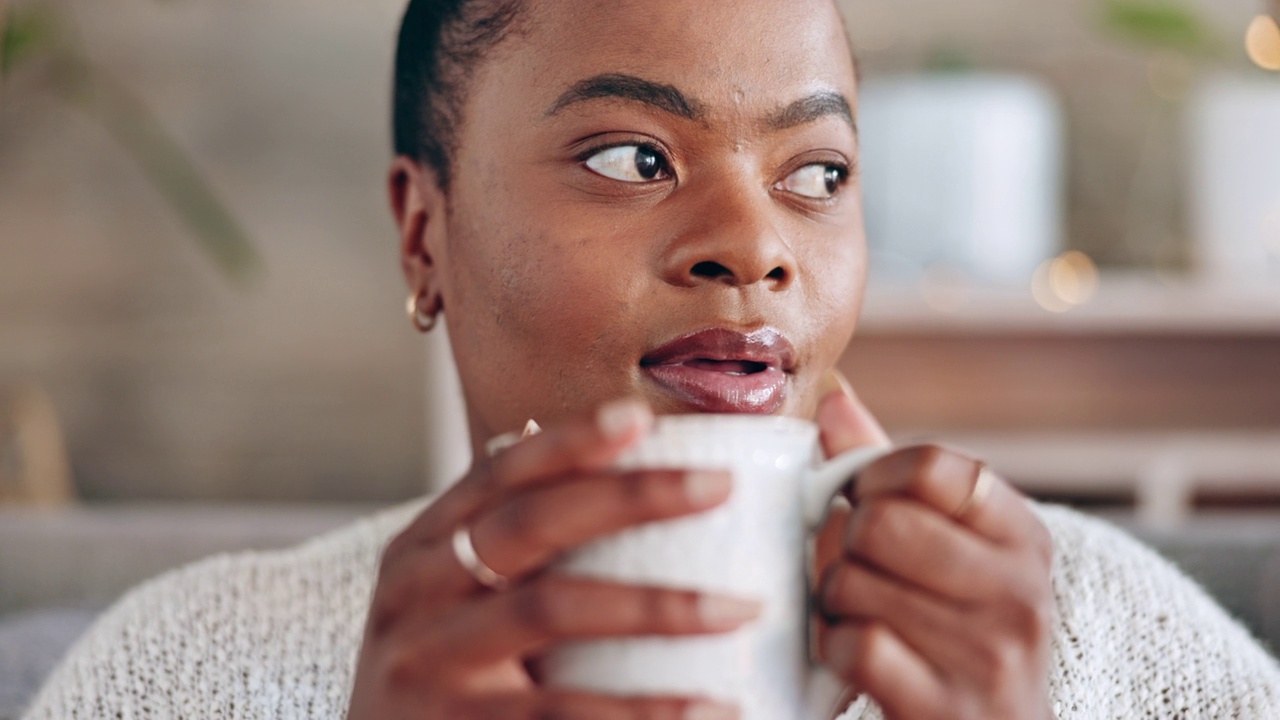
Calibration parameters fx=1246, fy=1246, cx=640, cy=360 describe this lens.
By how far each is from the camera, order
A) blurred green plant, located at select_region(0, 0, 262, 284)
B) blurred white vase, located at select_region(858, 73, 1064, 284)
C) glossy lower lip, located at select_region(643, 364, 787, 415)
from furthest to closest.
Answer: blurred green plant, located at select_region(0, 0, 262, 284)
blurred white vase, located at select_region(858, 73, 1064, 284)
glossy lower lip, located at select_region(643, 364, 787, 415)

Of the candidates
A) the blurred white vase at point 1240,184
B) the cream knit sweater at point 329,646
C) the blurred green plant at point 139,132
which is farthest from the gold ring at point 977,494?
the blurred green plant at point 139,132

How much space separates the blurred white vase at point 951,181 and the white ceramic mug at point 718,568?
1.63 metres

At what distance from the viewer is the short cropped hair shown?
2.88 ft

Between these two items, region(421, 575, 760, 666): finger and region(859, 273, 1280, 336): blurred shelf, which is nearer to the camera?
region(421, 575, 760, 666): finger

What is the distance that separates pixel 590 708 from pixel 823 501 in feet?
0.39

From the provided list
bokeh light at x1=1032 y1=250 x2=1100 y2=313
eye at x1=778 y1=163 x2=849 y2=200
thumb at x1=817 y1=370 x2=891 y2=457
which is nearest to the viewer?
thumb at x1=817 y1=370 x2=891 y2=457

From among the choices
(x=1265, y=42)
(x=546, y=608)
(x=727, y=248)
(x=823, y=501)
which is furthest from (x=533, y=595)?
(x=1265, y=42)

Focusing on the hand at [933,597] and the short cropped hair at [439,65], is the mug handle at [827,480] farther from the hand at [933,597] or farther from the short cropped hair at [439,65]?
the short cropped hair at [439,65]

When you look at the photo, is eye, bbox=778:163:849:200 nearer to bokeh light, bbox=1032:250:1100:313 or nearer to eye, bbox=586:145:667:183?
eye, bbox=586:145:667:183

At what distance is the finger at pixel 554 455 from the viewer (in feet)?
1.48

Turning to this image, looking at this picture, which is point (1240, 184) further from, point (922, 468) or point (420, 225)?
point (922, 468)

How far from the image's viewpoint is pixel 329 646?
93 centimetres

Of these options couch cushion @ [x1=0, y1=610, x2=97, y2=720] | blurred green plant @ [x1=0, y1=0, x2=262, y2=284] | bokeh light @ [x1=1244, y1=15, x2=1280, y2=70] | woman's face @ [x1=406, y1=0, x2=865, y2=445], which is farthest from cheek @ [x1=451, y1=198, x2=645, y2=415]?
bokeh light @ [x1=1244, y1=15, x2=1280, y2=70]

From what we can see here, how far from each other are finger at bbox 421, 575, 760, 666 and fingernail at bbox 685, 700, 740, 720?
0.03 metres
